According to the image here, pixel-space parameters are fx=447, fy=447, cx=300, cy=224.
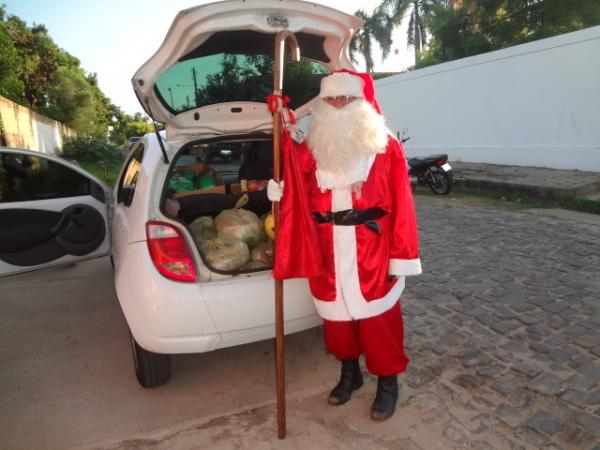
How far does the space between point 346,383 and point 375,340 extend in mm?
409

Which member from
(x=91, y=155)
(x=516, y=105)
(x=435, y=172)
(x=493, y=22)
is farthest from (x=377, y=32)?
(x=435, y=172)

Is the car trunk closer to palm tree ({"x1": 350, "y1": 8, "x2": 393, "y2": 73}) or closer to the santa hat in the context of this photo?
the santa hat

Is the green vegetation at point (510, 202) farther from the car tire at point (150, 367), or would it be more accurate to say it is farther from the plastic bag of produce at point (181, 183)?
the car tire at point (150, 367)

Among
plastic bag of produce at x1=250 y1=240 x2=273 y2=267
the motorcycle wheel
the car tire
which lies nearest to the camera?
the car tire

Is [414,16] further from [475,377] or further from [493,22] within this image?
[475,377]

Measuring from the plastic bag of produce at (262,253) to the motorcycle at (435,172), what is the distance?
6544 millimetres

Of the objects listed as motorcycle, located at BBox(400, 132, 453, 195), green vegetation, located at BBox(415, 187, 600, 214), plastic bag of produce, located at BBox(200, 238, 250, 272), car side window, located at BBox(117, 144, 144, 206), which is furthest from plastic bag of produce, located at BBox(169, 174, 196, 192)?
motorcycle, located at BBox(400, 132, 453, 195)

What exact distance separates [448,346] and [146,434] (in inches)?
78.1

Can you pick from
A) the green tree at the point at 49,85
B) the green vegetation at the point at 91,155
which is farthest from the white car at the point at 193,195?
the green tree at the point at 49,85

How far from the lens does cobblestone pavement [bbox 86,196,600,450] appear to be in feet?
7.38

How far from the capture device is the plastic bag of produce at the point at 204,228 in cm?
295

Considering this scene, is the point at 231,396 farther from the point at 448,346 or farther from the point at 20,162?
the point at 20,162

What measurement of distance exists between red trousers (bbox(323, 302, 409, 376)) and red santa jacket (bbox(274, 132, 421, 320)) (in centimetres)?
10

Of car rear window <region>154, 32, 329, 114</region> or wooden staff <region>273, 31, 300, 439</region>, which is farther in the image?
car rear window <region>154, 32, 329, 114</region>
